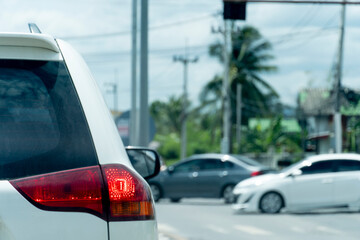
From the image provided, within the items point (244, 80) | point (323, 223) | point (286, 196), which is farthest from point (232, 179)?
point (244, 80)

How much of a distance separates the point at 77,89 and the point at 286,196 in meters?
15.9

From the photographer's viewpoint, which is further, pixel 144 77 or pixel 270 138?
pixel 270 138

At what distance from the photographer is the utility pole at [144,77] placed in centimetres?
1777

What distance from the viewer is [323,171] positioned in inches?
726

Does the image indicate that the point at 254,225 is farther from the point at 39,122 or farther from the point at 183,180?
the point at 39,122

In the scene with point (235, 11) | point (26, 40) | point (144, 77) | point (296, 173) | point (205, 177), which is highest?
point (235, 11)

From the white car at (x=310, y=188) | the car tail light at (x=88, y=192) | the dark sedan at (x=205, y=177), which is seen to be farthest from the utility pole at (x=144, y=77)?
the car tail light at (x=88, y=192)

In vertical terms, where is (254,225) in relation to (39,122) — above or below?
below

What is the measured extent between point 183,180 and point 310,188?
5.62 metres

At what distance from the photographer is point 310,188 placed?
59.9ft

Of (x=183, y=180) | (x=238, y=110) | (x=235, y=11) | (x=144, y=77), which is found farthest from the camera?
(x=238, y=110)

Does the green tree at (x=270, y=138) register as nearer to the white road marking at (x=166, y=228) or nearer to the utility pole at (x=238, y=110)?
the utility pole at (x=238, y=110)

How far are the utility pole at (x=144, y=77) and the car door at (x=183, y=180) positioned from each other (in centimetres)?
522

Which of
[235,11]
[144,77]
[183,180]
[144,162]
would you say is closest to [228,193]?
[183,180]
